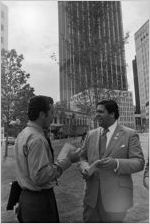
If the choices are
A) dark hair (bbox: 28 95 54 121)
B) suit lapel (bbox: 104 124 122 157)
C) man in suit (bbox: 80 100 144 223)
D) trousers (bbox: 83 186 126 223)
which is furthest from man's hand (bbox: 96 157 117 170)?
dark hair (bbox: 28 95 54 121)

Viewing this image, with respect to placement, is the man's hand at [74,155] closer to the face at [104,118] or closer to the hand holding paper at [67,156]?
the hand holding paper at [67,156]

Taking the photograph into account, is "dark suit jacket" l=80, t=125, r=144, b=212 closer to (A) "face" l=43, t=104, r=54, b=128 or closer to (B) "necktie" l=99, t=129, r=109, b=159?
(B) "necktie" l=99, t=129, r=109, b=159

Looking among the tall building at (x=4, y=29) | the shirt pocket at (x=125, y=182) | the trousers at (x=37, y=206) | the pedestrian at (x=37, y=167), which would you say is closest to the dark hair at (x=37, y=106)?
the pedestrian at (x=37, y=167)

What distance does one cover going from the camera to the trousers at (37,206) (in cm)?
183

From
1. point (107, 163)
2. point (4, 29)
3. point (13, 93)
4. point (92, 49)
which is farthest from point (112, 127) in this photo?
point (13, 93)

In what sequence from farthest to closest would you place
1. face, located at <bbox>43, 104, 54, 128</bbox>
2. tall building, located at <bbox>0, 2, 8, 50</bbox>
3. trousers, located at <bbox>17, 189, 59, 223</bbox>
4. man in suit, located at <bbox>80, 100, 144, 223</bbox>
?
tall building, located at <bbox>0, 2, 8, 50</bbox>
man in suit, located at <bbox>80, 100, 144, 223</bbox>
face, located at <bbox>43, 104, 54, 128</bbox>
trousers, located at <bbox>17, 189, 59, 223</bbox>

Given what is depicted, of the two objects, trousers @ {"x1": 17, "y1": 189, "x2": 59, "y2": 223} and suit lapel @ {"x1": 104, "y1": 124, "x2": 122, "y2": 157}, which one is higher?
suit lapel @ {"x1": 104, "y1": 124, "x2": 122, "y2": 157}

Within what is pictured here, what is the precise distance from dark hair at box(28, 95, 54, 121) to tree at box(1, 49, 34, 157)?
6779 mm

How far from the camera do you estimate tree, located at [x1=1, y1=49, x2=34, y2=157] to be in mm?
9113

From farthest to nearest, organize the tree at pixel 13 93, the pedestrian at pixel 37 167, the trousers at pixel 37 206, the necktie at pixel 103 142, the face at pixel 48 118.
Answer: the tree at pixel 13 93 → the necktie at pixel 103 142 → the face at pixel 48 118 → the trousers at pixel 37 206 → the pedestrian at pixel 37 167

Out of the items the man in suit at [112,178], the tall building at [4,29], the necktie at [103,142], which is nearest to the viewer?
the man in suit at [112,178]

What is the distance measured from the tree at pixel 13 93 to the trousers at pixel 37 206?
269 inches

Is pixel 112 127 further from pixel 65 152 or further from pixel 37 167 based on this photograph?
pixel 37 167

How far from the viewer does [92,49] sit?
18.2 feet
